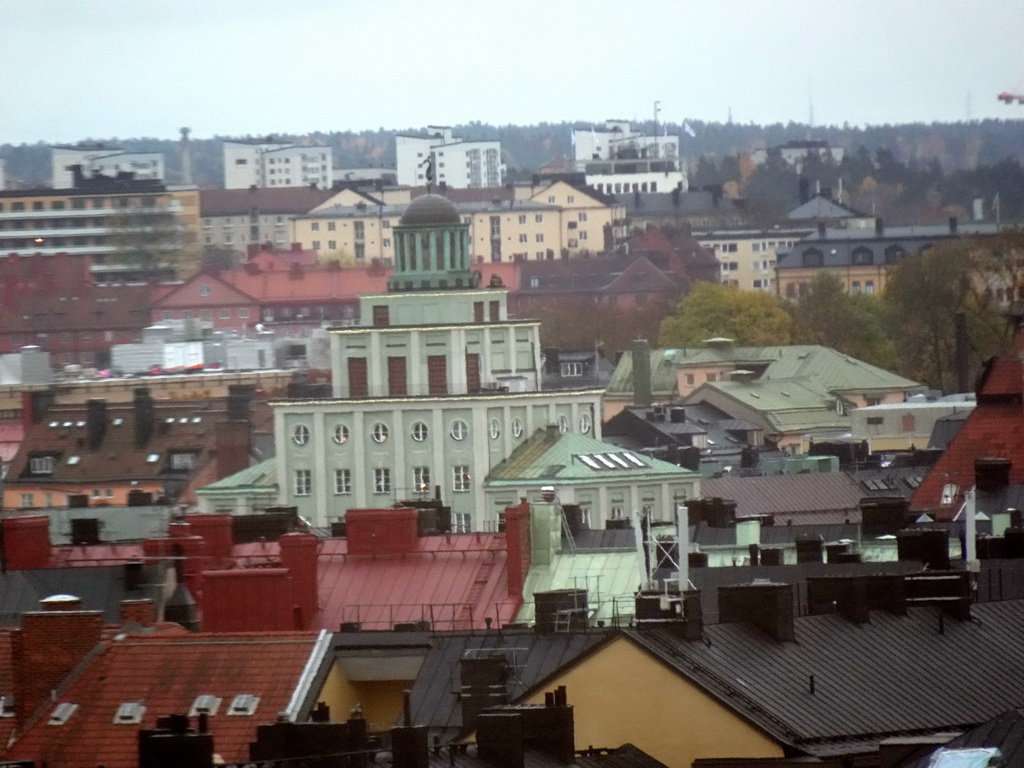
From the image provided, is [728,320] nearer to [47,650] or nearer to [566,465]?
[566,465]

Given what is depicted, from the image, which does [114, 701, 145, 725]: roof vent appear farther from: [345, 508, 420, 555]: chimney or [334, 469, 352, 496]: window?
[334, 469, 352, 496]: window

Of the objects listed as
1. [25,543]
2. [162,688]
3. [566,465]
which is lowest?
[566,465]

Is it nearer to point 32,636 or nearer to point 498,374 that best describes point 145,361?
point 498,374

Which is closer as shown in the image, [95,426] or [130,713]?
[130,713]

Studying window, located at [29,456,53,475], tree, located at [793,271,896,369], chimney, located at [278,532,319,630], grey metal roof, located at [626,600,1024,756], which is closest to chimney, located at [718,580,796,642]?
grey metal roof, located at [626,600,1024,756]

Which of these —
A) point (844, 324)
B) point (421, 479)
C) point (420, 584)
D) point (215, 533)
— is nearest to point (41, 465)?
point (421, 479)
